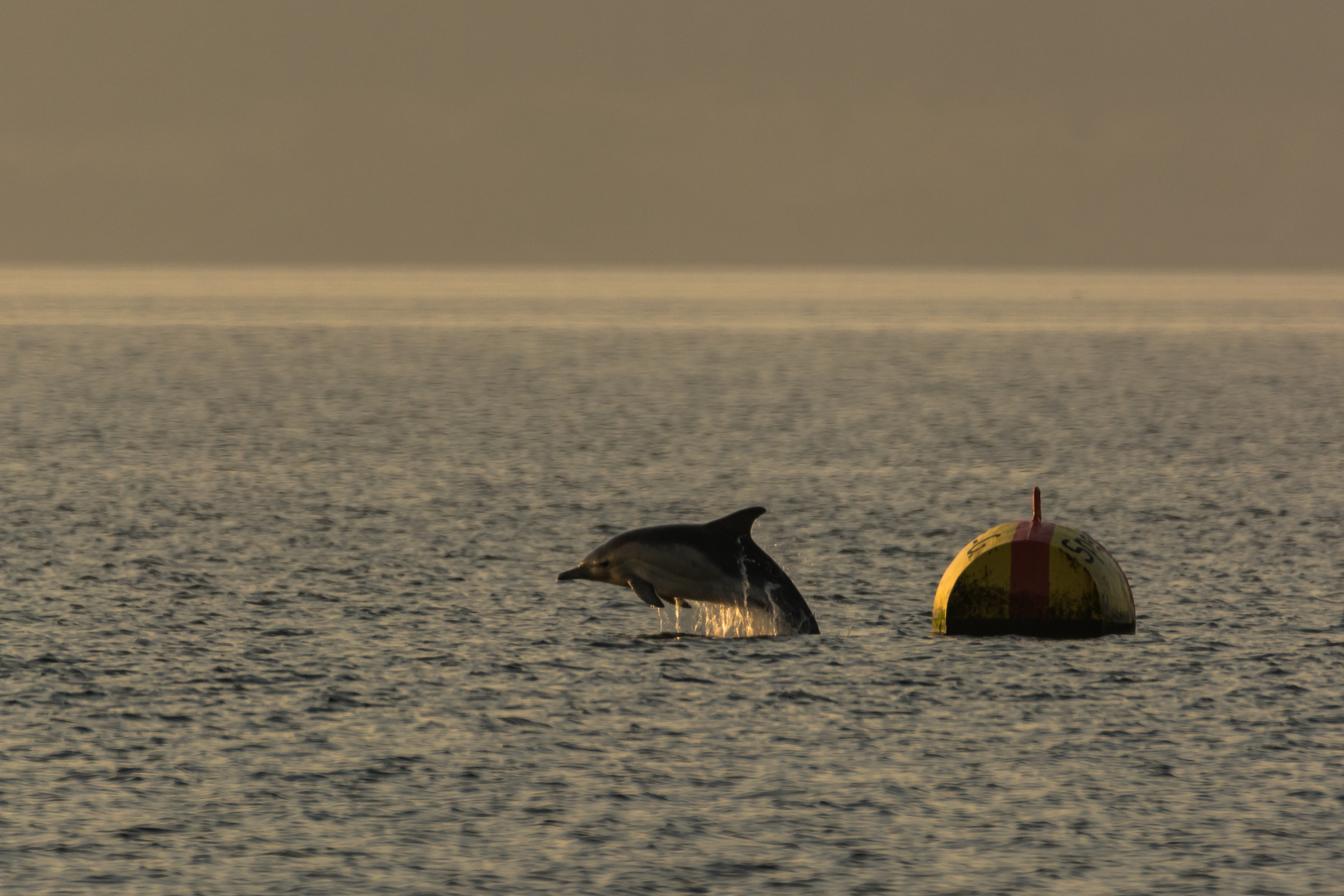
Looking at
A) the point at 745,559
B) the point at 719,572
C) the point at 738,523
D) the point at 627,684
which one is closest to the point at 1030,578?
the point at 745,559

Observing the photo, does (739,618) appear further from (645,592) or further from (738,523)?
(645,592)

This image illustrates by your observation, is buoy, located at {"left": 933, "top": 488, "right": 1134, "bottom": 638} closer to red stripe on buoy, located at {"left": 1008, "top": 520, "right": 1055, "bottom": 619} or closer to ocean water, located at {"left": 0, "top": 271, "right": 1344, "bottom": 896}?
red stripe on buoy, located at {"left": 1008, "top": 520, "right": 1055, "bottom": 619}

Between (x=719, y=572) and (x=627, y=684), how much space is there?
2.98 meters

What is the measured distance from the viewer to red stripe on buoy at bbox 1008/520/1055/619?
973 inches

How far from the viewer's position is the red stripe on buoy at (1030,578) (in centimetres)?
2470

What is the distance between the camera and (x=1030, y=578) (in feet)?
81.2

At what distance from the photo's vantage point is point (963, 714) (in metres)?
20.5

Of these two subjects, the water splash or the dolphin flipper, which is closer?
the dolphin flipper

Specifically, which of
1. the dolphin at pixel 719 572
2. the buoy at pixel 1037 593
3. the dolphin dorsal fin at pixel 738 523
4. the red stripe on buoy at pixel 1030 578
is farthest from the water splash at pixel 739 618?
the red stripe on buoy at pixel 1030 578

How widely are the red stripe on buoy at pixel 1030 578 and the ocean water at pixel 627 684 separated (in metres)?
0.54

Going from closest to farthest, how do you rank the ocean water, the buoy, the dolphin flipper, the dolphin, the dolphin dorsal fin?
the ocean water, the dolphin flipper, the dolphin dorsal fin, the dolphin, the buoy

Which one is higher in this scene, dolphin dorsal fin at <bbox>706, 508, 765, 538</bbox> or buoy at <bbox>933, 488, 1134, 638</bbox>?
dolphin dorsal fin at <bbox>706, 508, 765, 538</bbox>

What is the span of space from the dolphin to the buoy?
1.94 metres

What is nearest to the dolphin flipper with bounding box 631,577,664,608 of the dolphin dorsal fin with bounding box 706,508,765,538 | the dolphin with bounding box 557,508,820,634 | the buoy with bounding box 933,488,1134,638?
the dolphin with bounding box 557,508,820,634
